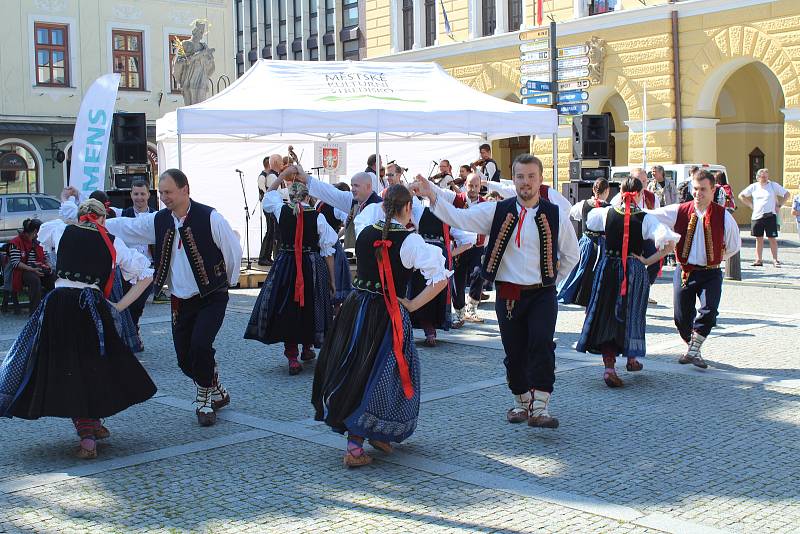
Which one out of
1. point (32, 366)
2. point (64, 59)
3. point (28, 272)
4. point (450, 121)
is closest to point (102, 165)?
point (28, 272)

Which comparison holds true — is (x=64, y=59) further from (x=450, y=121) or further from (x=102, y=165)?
(x=450, y=121)

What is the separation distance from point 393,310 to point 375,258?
296 millimetres

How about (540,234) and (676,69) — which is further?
(676,69)

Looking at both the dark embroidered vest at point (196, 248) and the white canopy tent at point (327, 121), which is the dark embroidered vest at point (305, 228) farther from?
the white canopy tent at point (327, 121)

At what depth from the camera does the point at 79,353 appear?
19.5ft

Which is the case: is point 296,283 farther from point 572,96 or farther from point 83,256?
point 572,96

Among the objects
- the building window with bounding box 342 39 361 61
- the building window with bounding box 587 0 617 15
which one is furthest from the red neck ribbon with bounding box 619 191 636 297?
the building window with bounding box 342 39 361 61

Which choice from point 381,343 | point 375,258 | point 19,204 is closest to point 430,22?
point 19,204

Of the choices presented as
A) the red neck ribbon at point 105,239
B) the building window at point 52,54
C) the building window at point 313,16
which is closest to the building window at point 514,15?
the building window at point 52,54

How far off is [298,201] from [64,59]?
83.2 feet

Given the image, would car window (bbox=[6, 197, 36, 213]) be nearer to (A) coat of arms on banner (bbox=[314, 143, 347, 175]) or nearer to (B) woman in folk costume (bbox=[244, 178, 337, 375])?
(A) coat of arms on banner (bbox=[314, 143, 347, 175])

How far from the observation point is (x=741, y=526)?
470 cm

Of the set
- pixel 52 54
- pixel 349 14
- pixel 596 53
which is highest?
pixel 349 14

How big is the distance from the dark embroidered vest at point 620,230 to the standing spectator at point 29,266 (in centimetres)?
750
